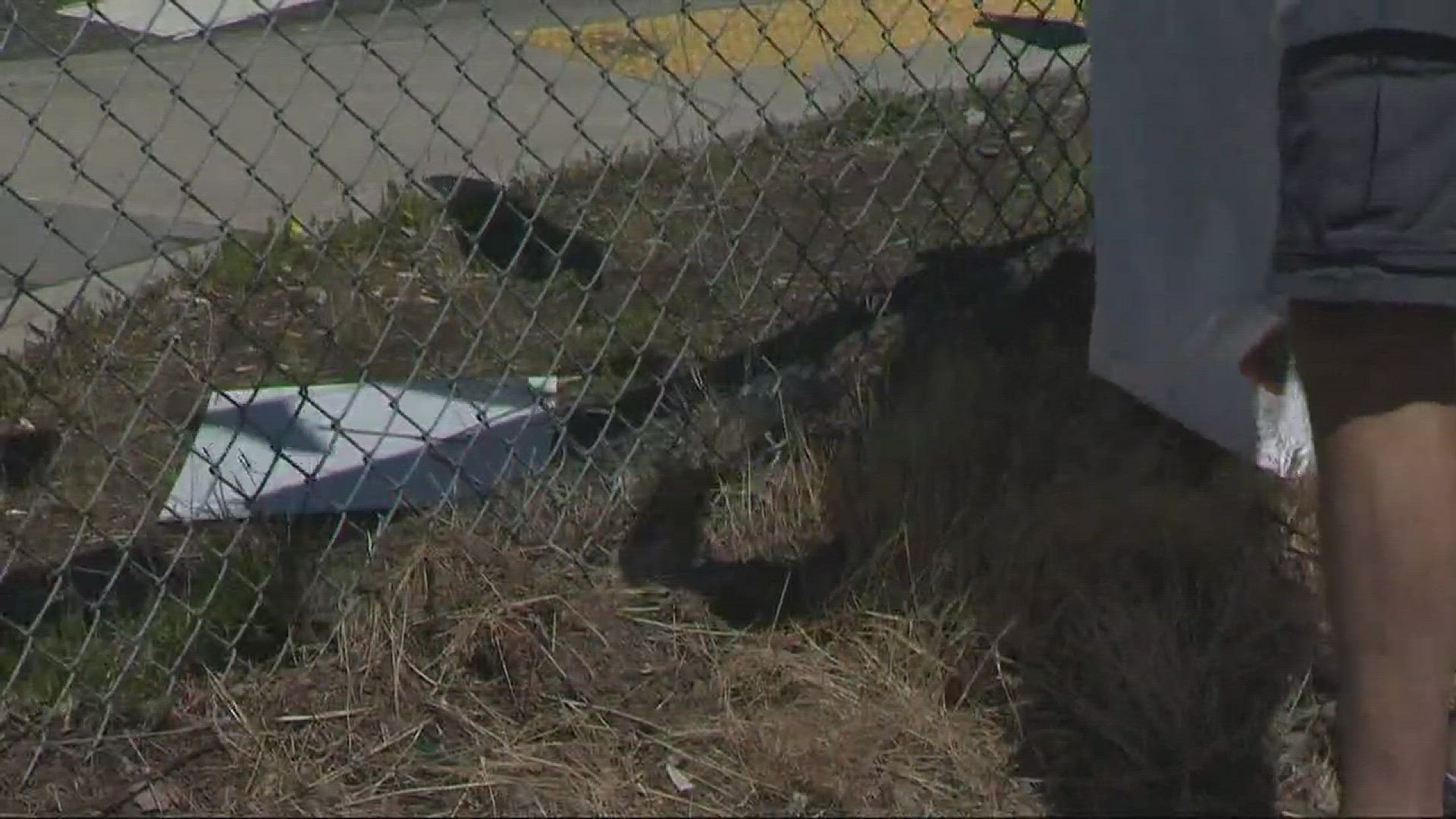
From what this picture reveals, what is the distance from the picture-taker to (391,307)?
4523 millimetres

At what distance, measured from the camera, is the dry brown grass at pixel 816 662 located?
2.88m

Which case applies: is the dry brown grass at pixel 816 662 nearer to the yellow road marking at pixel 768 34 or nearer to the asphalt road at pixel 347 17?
the yellow road marking at pixel 768 34

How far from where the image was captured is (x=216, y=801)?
290 centimetres

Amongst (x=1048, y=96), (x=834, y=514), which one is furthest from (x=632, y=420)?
(x=1048, y=96)

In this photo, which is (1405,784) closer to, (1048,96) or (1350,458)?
(1350,458)

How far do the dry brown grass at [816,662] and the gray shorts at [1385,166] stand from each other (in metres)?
0.86

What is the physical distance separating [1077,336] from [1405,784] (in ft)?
5.74

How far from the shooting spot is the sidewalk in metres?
5.24

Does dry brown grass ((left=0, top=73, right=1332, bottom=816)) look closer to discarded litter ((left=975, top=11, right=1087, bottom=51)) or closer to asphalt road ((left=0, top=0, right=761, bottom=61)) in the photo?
discarded litter ((left=975, top=11, right=1087, bottom=51))

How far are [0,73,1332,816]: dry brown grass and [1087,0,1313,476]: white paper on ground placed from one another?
0.48 ft

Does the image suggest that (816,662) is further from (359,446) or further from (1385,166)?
(1385,166)

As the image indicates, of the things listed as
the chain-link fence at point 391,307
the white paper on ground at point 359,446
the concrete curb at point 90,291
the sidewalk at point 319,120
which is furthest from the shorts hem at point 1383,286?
the concrete curb at point 90,291

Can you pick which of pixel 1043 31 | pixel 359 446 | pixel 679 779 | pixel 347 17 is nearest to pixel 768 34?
pixel 1043 31

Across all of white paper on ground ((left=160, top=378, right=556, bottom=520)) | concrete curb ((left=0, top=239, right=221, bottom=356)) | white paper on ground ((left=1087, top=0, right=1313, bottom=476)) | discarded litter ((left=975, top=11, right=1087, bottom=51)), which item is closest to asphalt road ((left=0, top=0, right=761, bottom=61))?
discarded litter ((left=975, top=11, right=1087, bottom=51))
